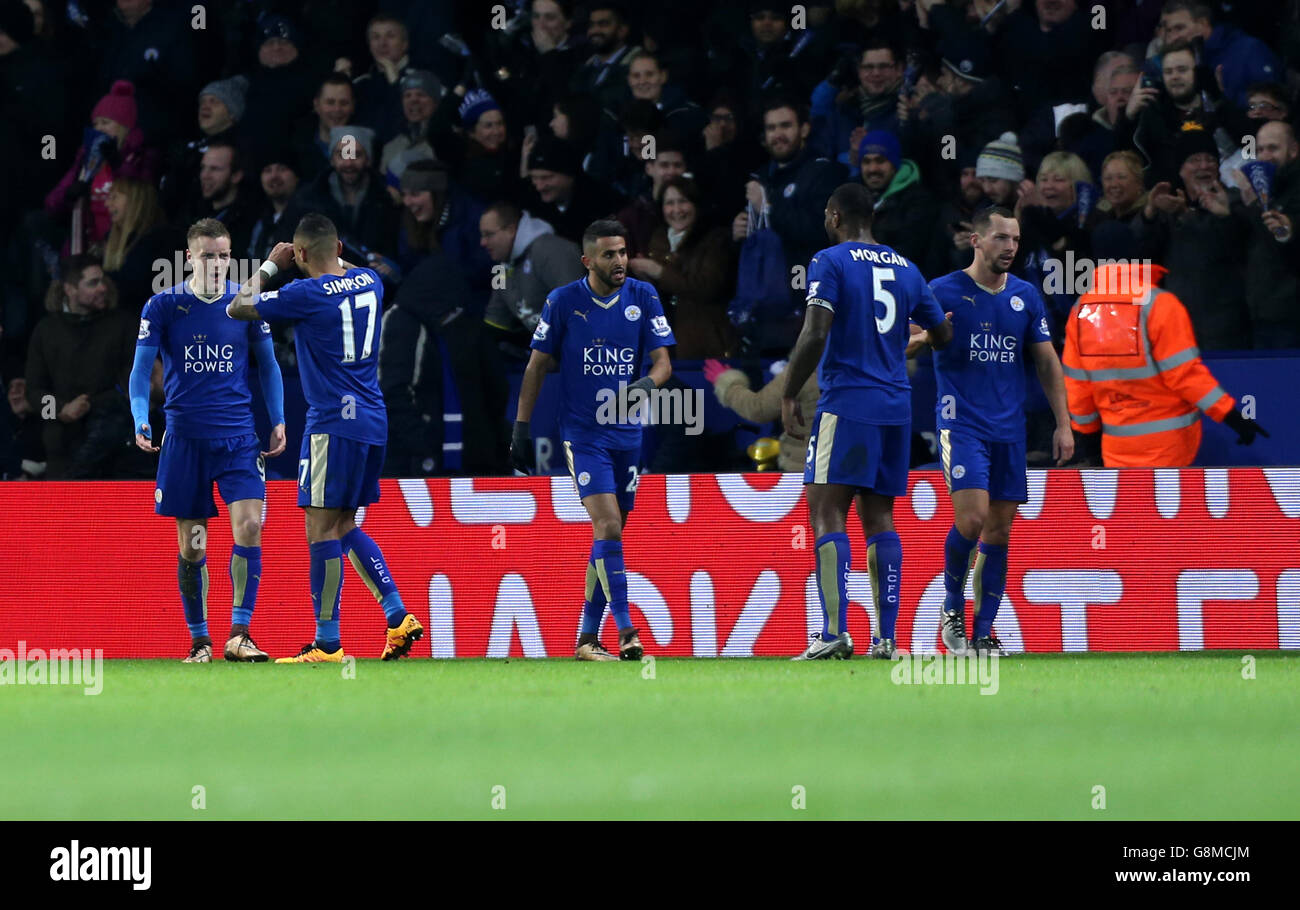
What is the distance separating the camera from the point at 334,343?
1021 centimetres

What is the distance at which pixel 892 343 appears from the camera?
978cm

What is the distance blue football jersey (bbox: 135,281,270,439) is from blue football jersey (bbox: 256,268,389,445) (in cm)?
58

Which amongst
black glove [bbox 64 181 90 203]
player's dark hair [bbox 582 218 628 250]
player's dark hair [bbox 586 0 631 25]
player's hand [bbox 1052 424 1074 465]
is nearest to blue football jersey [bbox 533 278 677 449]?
player's dark hair [bbox 582 218 628 250]

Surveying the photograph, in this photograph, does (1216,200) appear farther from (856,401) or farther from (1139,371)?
(856,401)

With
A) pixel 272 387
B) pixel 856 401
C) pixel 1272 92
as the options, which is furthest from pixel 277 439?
pixel 1272 92

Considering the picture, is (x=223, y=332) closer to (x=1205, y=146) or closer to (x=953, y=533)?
(x=953, y=533)

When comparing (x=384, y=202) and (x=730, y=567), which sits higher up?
(x=384, y=202)

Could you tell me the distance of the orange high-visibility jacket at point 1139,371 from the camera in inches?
448

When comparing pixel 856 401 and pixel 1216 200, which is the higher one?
pixel 1216 200

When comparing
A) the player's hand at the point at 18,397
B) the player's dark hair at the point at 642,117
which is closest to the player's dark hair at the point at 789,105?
the player's dark hair at the point at 642,117

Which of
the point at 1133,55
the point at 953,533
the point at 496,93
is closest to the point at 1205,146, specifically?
the point at 1133,55

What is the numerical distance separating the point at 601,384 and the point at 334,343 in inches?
51.8

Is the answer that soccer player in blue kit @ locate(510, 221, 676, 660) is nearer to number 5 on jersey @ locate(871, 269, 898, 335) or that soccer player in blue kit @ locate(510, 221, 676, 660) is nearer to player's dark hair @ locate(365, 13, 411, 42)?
number 5 on jersey @ locate(871, 269, 898, 335)

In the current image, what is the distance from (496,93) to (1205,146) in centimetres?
511
